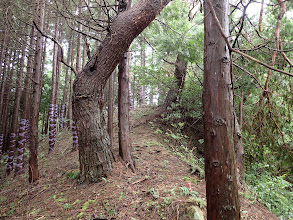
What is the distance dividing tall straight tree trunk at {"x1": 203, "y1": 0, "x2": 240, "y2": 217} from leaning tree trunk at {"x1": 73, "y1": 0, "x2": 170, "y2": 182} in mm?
2256

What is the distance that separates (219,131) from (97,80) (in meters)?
2.85

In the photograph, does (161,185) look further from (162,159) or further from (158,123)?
(158,123)

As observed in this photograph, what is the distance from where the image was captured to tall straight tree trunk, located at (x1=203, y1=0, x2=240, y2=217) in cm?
162

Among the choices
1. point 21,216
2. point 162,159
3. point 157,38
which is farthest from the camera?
point 157,38

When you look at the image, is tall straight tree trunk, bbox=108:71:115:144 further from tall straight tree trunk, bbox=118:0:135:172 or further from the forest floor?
tall straight tree trunk, bbox=118:0:135:172

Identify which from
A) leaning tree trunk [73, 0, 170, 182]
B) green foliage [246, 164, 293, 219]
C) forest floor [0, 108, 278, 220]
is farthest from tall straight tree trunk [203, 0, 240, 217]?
green foliage [246, 164, 293, 219]

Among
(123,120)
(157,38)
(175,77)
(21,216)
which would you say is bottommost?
(21,216)

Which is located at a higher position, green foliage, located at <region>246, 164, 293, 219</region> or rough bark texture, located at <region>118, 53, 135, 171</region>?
rough bark texture, located at <region>118, 53, 135, 171</region>

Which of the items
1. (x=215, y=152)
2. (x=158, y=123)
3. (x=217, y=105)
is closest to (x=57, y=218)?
(x=215, y=152)

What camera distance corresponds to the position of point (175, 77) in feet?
26.4

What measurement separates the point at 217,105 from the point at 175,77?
6.52 meters

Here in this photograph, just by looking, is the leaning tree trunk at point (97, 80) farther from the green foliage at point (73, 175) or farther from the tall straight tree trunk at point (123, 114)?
the tall straight tree trunk at point (123, 114)

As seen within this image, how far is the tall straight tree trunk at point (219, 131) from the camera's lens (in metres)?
1.62

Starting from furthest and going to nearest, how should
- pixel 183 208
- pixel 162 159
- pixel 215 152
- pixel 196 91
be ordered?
pixel 196 91, pixel 162 159, pixel 183 208, pixel 215 152
